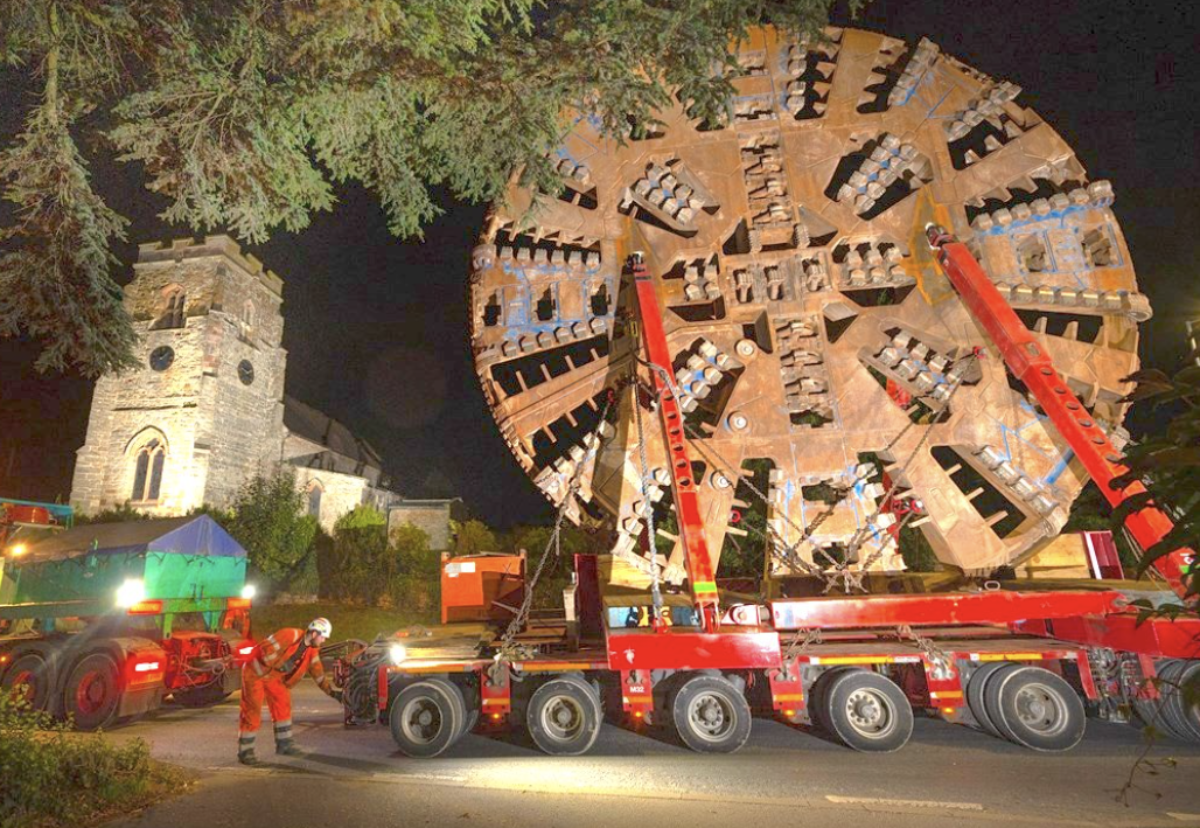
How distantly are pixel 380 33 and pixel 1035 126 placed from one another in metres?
9.81

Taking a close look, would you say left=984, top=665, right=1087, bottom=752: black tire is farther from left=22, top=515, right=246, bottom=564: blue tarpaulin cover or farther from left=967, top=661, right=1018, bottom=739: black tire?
left=22, top=515, right=246, bottom=564: blue tarpaulin cover

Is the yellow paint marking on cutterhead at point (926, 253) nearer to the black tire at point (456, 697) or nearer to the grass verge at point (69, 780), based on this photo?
the black tire at point (456, 697)

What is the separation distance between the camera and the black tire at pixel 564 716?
7.11 meters

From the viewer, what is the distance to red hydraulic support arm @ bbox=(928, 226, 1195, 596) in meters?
7.25

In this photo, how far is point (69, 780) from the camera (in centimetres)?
486

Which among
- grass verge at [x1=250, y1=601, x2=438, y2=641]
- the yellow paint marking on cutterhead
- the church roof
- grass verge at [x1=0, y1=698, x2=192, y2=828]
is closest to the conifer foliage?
the yellow paint marking on cutterhead

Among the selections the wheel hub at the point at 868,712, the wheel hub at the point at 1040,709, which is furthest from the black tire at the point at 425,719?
the wheel hub at the point at 1040,709

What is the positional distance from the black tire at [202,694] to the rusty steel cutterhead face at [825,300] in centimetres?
646


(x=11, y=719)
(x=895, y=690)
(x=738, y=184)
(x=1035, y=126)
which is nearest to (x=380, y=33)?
(x=738, y=184)

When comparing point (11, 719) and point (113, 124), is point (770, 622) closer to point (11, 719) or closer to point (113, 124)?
point (11, 719)

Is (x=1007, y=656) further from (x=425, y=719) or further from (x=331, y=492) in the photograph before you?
(x=331, y=492)

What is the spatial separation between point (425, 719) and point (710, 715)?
10.6 ft

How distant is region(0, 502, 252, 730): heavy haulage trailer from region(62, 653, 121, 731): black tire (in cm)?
1

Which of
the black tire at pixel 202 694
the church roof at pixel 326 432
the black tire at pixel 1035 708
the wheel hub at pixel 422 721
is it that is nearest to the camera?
the black tire at pixel 1035 708
